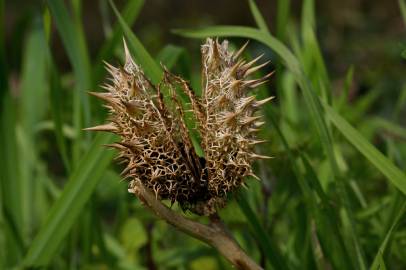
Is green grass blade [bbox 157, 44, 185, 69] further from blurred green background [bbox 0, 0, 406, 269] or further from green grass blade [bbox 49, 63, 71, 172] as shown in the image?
green grass blade [bbox 49, 63, 71, 172]

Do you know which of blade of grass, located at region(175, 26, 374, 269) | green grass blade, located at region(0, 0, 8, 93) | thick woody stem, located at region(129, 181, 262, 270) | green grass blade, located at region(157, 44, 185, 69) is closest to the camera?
thick woody stem, located at region(129, 181, 262, 270)

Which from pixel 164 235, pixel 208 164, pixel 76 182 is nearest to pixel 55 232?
pixel 76 182

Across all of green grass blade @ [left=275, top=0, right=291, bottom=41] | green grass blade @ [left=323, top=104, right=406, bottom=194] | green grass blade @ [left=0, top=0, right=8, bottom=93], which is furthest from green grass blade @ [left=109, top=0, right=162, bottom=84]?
green grass blade @ [left=0, top=0, right=8, bottom=93]

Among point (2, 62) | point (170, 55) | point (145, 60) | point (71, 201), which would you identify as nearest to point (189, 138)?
point (145, 60)

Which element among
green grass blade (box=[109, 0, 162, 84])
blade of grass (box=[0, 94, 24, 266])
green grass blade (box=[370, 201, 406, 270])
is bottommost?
green grass blade (box=[370, 201, 406, 270])

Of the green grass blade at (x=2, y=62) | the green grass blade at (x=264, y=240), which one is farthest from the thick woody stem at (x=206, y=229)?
the green grass blade at (x=2, y=62)

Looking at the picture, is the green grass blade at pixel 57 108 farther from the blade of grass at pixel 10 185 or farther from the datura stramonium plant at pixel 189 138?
the datura stramonium plant at pixel 189 138
